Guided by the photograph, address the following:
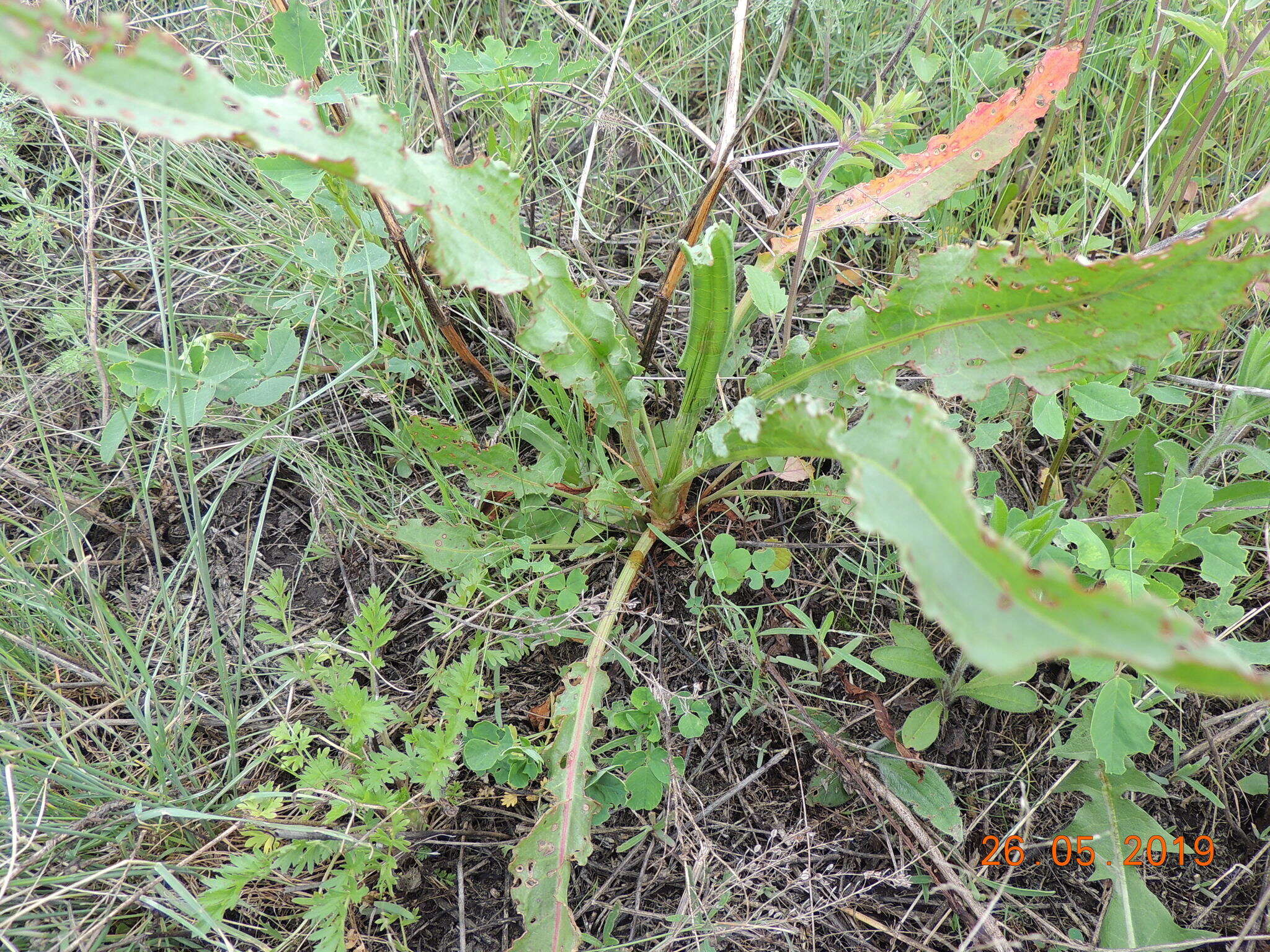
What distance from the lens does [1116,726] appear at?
153cm

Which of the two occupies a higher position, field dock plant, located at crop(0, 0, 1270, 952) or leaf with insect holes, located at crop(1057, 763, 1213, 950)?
field dock plant, located at crop(0, 0, 1270, 952)

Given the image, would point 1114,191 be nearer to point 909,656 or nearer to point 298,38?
point 909,656

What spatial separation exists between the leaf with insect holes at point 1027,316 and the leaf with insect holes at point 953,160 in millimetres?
359

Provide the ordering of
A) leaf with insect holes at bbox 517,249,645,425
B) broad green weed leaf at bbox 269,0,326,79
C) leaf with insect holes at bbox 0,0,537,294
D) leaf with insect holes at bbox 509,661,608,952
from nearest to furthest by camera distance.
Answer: leaf with insect holes at bbox 0,0,537,294
leaf with insect holes at bbox 509,661,608,952
leaf with insect holes at bbox 517,249,645,425
broad green weed leaf at bbox 269,0,326,79

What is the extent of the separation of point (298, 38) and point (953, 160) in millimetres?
1561

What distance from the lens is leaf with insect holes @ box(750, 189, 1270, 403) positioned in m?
1.40

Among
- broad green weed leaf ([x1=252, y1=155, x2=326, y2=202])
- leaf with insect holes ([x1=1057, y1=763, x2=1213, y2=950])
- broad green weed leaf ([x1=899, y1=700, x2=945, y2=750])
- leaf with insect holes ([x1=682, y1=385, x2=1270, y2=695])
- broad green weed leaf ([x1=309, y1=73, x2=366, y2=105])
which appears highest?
broad green weed leaf ([x1=309, y1=73, x2=366, y2=105])

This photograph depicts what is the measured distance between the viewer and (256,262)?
2.28 meters

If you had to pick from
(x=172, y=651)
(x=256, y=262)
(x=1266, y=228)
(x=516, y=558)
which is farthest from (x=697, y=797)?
(x=256, y=262)

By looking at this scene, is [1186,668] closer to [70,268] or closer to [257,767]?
[257,767]

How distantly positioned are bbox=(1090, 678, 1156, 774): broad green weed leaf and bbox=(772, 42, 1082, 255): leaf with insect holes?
1.17 metres

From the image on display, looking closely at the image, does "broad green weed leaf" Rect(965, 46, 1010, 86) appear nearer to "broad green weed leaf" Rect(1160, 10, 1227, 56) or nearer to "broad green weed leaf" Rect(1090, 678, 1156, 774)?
"broad green weed leaf" Rect(1160, 10, 1227, 56)

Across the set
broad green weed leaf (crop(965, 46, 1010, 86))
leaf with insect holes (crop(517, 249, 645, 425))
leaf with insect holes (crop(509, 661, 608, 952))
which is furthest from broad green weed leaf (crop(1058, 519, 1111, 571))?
broad green weed leaf (crop(965, 46, 1010, 86))

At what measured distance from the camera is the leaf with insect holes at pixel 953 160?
70.1 inches
